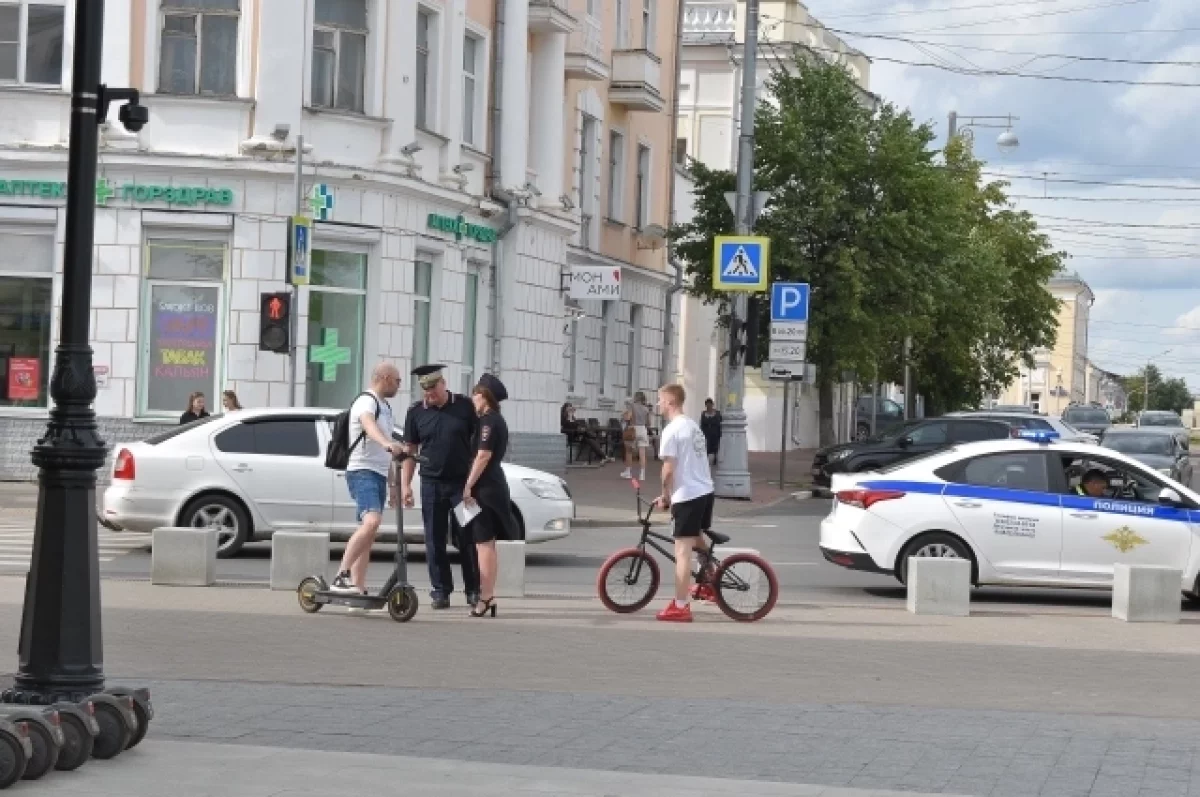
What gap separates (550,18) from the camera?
38.1 metres

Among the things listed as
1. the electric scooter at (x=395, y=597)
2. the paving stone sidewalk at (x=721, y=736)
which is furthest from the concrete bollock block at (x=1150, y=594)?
the paving stone sidewalk at (x=721, y=736)

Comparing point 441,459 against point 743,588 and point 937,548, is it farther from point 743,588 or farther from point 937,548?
point 937,548

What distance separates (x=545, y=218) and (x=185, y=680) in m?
26.6

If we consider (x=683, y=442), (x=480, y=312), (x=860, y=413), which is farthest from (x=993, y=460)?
(x=860, y=413)

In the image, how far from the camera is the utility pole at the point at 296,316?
27.3 m

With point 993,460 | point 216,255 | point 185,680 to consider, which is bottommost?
point 185,680

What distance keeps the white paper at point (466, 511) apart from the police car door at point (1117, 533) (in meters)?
5.85

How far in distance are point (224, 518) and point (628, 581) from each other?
5698mm

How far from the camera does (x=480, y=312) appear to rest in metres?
36.2

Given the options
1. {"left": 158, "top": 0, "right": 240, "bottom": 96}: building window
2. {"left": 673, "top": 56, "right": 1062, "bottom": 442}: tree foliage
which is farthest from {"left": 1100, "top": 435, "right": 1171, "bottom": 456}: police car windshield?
{"left": 158, "top": 0, "right": 240, "bottom": 96}: building window

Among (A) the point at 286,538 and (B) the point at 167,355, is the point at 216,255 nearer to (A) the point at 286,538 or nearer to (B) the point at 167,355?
(B) the point at 167,355

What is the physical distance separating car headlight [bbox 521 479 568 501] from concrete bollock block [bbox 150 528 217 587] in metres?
4.06

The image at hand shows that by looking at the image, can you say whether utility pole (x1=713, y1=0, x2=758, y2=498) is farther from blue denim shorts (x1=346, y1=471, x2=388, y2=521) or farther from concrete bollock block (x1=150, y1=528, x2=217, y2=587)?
blue denim shorts (x1=346, y1=471, x2=388, y2=521)

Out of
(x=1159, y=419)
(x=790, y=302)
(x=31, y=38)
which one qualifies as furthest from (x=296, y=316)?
(x=1159, y=419)
